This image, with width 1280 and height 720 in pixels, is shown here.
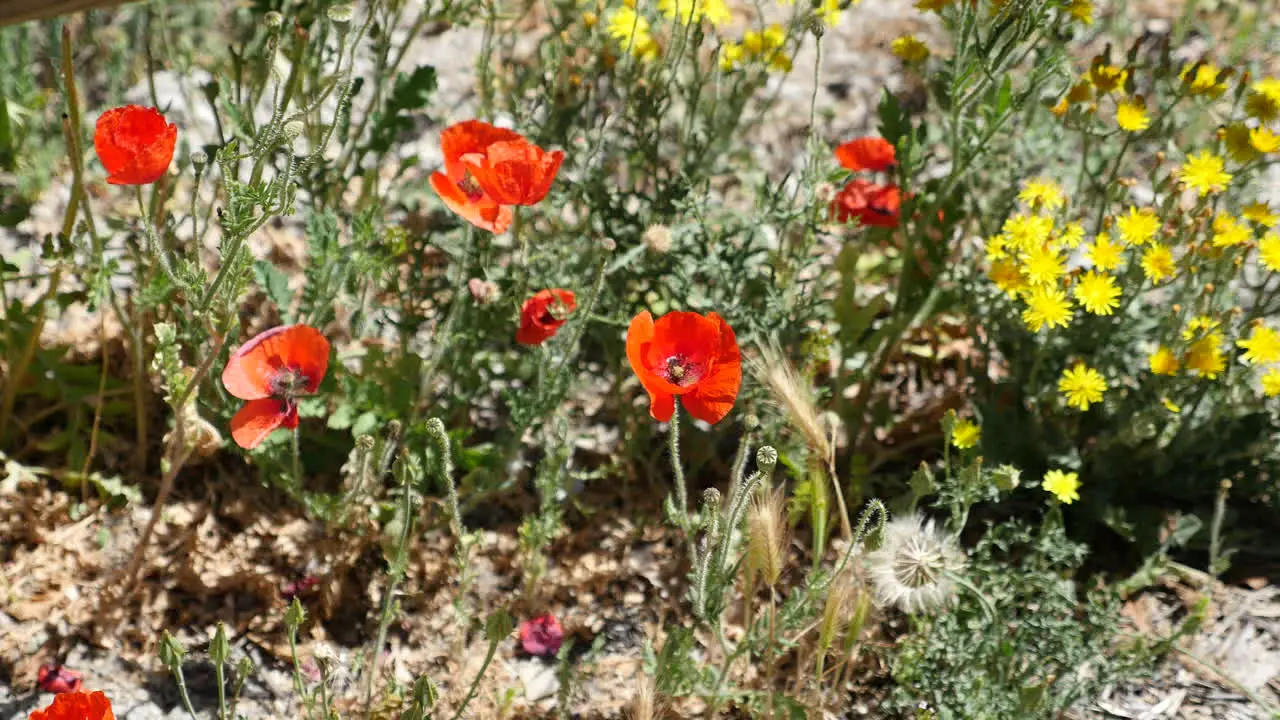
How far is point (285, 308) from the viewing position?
2699mm

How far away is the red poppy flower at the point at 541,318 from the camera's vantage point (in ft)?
8.09

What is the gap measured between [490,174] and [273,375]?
0.58 metres

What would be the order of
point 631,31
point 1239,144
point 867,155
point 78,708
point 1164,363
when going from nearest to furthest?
point 78,708
point 1164,363
point 1239,144
point 867,155
point 631,31

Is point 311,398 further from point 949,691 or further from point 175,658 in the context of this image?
point 949,691

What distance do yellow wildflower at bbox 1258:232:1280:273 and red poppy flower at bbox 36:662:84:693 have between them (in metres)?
2.64

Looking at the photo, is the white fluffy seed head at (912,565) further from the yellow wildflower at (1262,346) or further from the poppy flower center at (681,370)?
the yellow wildflower at (1262,346)

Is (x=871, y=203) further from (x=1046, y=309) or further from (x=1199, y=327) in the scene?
(x=1199, y=327)

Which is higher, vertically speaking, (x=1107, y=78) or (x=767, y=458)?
(x=1107, y=78)

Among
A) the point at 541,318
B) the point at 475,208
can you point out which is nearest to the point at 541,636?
the point at 541,318

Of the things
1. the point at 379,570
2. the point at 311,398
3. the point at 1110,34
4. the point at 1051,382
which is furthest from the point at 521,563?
the point at 1110,34

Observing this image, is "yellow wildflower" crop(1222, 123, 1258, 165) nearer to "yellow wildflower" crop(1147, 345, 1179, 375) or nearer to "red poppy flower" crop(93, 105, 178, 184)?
"yellow wildflower" crop(1147, 345, 1179, 375)

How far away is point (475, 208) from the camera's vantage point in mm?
2412

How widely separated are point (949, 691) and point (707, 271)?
3.55 ft

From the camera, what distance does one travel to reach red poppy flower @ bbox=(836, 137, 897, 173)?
9.58 ft
